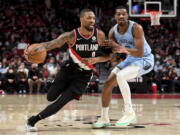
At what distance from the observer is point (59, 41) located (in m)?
5.86

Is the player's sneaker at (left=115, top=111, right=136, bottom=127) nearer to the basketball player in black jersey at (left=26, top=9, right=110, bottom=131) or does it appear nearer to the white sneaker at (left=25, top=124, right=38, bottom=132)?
the basketball player in black jersey at (left=26, top=9, right=110, bottom=131)

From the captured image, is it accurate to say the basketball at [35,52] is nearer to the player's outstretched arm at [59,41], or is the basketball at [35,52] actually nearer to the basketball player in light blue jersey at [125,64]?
the player's outstretched arm at [59,41]

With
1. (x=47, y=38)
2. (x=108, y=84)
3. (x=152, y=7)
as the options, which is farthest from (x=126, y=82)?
(x=47, y=38)

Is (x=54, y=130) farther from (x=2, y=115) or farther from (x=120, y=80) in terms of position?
(x=2, y=115)

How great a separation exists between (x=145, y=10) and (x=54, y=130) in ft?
35.7

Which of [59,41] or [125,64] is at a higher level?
[59,41]

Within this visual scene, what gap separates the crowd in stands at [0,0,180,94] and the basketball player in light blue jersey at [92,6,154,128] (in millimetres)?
8278

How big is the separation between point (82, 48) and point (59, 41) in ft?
1.20

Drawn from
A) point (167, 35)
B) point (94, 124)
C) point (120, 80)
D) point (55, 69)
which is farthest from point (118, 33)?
point (167, 35)

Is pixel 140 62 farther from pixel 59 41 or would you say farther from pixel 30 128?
pixel 30 128

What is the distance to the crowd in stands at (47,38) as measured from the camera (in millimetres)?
15859

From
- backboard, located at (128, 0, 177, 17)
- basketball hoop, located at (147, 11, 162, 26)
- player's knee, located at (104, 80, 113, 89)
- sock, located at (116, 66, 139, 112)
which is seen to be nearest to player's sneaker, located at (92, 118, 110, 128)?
sock, located at (116, 66, 139, 112)

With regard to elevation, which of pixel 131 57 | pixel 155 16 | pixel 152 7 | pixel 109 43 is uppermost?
pixel 152 7

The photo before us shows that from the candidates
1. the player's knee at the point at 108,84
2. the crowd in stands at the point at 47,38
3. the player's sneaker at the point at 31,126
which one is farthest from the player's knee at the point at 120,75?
the crowd in stands at the point at 47,38
